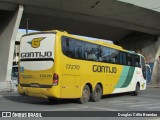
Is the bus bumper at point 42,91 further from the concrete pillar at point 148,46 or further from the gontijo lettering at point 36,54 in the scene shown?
the concrete pillar at point 148,46

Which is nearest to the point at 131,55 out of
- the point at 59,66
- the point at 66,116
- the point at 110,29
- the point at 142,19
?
the point at 59,66

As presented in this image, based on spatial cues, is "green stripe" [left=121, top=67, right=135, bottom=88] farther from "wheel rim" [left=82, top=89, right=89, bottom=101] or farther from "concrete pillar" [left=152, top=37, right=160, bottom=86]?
"concrete pillar" [left=152, top=37, right=160, bottom=86]

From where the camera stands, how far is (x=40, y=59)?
15406mm

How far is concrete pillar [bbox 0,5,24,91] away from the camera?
28.3m

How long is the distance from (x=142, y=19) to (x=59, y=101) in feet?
68.1

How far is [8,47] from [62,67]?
49.8 feet

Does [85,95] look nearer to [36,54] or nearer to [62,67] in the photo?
[62,67]

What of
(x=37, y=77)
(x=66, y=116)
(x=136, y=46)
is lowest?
(x=66, y=116)

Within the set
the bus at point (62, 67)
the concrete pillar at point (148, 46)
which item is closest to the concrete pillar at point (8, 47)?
the bus at point (62, 67)

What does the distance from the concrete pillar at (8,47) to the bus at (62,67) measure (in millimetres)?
11506

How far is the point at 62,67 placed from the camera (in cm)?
1526

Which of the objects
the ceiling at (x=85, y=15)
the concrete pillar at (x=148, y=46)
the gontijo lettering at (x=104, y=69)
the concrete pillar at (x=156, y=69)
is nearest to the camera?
the gontijo lettering at (x=104, y=69)

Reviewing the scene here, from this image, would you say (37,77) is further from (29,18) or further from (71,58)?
(29,18)

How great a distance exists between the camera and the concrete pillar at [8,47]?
28.3 metres
